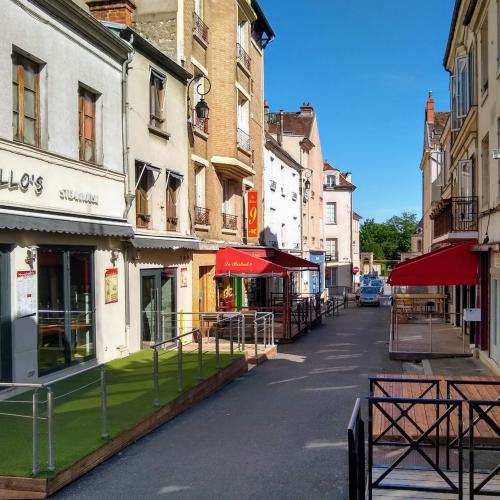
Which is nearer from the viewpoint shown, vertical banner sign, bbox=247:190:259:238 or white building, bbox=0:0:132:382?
white building, bbox=0:0:132:382

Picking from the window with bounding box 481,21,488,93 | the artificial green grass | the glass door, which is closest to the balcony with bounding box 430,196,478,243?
the window with bounding box 481,21,488,93

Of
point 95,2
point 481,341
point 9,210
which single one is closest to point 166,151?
point 95,2

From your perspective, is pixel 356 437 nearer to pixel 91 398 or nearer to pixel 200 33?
pixel 91 398

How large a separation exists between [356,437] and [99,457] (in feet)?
11.1

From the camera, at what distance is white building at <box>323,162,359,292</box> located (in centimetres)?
5434

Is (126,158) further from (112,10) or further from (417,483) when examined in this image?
(417,483)

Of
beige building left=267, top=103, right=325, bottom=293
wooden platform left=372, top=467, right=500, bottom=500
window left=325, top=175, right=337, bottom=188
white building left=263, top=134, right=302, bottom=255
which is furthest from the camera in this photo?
window left=325, top=175, right=337, bottom=188

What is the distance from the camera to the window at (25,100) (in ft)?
33.1

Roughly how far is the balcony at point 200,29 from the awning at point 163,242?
646 centimetres

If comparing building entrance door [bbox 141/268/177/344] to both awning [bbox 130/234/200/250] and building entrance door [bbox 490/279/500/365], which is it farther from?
building entrance door [bbox 490/279/500/365]

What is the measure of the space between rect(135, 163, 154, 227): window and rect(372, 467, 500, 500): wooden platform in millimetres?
9549

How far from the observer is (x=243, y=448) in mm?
7918

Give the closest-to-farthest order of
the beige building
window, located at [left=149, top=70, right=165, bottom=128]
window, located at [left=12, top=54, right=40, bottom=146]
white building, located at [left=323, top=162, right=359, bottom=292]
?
window, located at [left=12, top=54, right=40, bottom=146] → window, located at [left=149, top=70, right=165, bottom=128] → the beige building → white building, located at [left=323, top=162, right=359, bottom=292]

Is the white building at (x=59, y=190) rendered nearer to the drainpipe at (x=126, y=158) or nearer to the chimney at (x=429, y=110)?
the drainpipe at (x=126, y=158)
